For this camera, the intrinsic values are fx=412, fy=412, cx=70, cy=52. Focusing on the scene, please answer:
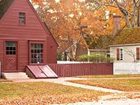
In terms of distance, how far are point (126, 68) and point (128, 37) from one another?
6257 millimetres

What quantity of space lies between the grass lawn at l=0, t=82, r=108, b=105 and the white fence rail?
62.2ft

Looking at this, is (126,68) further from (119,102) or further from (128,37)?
(119,102)

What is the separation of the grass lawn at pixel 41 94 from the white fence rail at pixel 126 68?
746 inches

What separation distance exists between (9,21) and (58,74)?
22.8ft

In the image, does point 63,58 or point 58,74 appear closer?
point 58,74

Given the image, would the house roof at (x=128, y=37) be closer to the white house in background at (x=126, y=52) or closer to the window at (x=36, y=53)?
the white house in background at (x=126, y=52)

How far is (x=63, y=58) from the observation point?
261 ft

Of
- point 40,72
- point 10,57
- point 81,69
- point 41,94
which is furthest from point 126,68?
point 41,94

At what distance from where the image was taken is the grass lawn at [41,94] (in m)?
19.6

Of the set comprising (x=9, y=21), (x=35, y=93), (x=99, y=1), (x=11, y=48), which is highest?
(x=99, y=1)

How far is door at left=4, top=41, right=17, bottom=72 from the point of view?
38625mm

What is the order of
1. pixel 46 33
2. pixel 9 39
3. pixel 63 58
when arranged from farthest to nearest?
pixel 63 58 → pixel 46 33 → pixel 9 39

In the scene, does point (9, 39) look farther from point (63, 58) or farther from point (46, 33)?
point (63, 58)

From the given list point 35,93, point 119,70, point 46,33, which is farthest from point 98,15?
A: point 35,93
